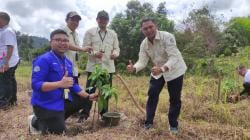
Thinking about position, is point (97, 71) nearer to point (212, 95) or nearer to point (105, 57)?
point (105, 57)

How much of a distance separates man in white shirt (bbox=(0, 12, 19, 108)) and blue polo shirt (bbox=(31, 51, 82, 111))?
2.21 metres

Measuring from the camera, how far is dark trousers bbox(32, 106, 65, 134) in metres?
4.74

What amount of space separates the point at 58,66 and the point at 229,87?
15.3ft

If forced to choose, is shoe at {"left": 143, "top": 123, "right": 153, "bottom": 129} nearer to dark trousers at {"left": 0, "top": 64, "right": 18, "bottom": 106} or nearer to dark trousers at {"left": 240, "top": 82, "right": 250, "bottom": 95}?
dark trousers at {"left": 0, "top": 64, "right": 18, "bottom": 106}

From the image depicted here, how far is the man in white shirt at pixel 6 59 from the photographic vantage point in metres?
6.73

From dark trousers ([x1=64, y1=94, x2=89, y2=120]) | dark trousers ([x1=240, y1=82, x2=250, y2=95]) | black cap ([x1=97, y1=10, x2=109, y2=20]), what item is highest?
black cap ([x1=97, y1=10, x2=109, y2=20])

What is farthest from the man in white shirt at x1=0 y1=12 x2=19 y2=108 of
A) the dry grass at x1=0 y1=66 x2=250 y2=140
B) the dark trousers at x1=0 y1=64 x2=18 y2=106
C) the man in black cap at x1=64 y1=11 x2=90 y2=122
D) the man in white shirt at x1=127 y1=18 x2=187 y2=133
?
the man in white shirt at x1=127 y1=18 x2=187 y2=133

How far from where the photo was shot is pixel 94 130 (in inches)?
210

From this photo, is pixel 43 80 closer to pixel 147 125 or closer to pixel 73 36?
pixel 73 36

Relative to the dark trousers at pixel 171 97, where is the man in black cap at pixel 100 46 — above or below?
above

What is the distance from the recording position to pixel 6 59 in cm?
673

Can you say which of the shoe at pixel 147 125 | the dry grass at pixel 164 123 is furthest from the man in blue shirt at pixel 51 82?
the shoe at pixel 147 125

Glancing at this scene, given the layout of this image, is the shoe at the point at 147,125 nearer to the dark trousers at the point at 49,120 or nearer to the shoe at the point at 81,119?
the shoe at the point at 81,119

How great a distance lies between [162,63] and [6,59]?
9.31 feet
